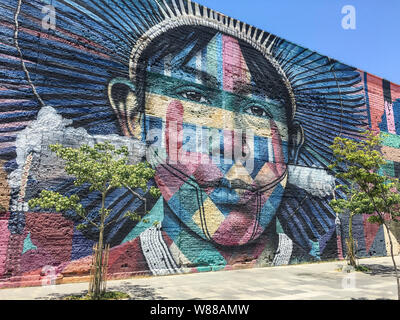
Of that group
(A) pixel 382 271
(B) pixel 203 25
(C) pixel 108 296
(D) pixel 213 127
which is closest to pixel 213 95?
(D) pixel 213 127

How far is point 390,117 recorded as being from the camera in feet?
47.7

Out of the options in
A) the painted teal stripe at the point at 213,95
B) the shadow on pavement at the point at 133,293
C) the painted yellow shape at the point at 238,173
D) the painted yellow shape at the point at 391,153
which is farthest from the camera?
the painted yellow shape at the point at 391,153

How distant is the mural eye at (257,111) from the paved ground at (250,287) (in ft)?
16.4

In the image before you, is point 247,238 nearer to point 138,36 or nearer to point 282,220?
point 282,220

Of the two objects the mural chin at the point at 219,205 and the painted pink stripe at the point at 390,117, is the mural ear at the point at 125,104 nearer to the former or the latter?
the mural chin at the point at 219,205

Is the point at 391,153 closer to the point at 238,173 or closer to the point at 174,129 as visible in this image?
the point at 238,173

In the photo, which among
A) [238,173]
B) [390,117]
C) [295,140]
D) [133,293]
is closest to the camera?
[133,293]

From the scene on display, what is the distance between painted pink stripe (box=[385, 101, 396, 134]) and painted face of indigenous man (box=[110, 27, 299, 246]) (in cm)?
605

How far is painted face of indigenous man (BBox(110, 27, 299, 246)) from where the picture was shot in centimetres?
862

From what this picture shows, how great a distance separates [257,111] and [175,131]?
3.27m

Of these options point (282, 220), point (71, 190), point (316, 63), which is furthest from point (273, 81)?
point (71, 190)

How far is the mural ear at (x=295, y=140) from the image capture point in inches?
440

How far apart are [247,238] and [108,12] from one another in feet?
24.2

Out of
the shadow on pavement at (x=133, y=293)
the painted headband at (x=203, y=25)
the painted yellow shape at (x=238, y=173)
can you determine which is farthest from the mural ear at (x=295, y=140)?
the shadow on pavement at (x=133, y=293)
